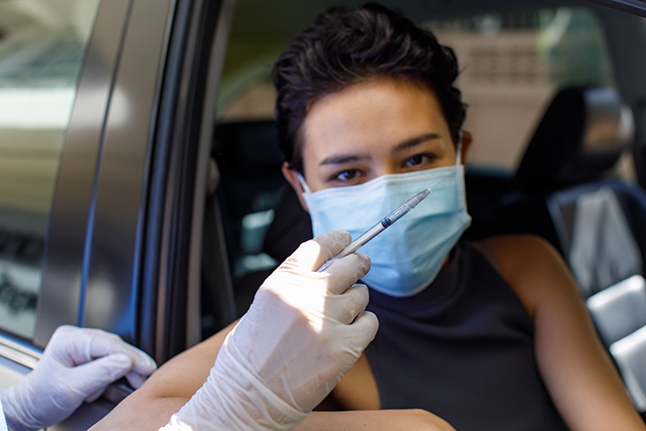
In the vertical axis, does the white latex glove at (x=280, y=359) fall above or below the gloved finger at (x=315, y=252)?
below

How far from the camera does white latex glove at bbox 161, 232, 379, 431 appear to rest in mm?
586

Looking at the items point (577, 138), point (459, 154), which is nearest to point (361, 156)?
point (459, 154)

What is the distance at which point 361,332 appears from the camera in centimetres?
65

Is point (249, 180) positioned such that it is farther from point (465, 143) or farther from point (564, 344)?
point (564, 344)

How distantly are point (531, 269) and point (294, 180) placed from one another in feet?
2.39

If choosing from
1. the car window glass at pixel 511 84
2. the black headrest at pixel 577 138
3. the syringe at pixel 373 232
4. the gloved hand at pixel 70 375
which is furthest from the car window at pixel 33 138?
the car window glass at pixel 511 84

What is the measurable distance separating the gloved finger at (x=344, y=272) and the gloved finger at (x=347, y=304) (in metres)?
0.01

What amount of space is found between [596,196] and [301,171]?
146cm

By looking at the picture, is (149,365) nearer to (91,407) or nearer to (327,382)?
(91,407)

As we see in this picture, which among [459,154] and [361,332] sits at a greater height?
[459,154]

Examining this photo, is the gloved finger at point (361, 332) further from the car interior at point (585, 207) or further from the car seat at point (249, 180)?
the car seat at point (249, 180)

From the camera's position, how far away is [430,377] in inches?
38.1

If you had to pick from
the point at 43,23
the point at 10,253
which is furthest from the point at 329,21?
the point at 10,253

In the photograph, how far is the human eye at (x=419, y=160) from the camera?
97 centimetres
